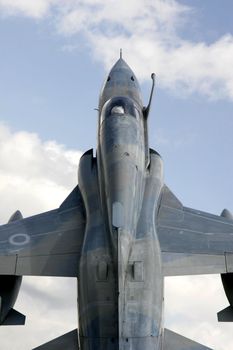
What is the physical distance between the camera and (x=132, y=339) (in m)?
9.54

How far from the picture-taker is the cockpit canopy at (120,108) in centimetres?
1497

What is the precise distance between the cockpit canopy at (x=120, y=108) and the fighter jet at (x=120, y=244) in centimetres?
4

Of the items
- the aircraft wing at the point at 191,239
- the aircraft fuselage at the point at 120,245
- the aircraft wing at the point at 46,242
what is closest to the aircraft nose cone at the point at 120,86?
the aircraft fuselage at the point at 120,245

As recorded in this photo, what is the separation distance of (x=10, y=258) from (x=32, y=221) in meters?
2.50

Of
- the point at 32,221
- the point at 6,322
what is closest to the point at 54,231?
the point at 32,221

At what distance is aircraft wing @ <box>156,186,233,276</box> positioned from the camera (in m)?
12.4

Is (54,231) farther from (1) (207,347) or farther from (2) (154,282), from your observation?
(1) (207,347)

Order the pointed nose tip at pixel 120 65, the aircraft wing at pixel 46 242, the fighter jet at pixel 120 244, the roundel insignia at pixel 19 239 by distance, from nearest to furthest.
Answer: the fighter jet at pixel 120 244, the aircraft wing at pixel 46 242, the roundel insignia at pixel 19 239, the pointed nose tip at pixel 120 65

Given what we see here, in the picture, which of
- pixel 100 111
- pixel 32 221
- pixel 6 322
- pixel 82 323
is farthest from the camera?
pixel 100 111

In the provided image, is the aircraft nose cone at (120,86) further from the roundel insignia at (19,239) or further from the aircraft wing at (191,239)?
the roundel insignia at (19,239)

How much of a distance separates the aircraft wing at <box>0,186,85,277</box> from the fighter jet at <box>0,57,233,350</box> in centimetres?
3

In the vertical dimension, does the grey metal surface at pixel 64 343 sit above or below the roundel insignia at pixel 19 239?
below

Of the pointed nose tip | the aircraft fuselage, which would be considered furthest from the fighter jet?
the pointed nose tip

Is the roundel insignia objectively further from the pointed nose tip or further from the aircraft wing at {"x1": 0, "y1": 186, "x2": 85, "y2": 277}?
the pointed nose tip
